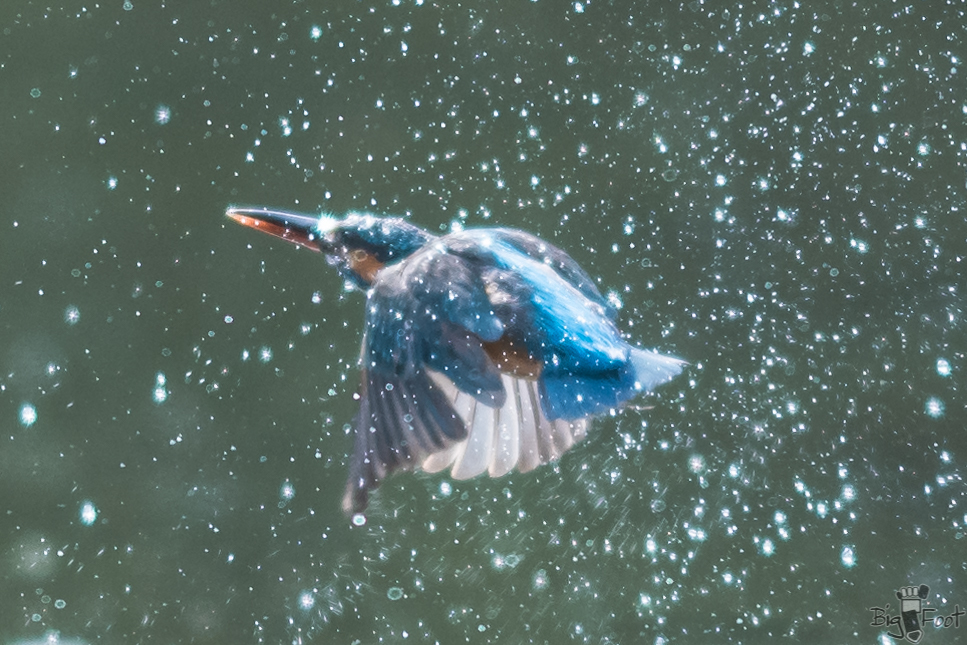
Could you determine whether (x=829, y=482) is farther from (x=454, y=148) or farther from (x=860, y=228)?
(x=454, y=148)

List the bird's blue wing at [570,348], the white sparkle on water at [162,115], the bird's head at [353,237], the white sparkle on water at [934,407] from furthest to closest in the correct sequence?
the white sparkle on water at [934,407], the white sparkle on water at [162,115], the bird's head at [353,237], the bird's blue wing at [570,348]

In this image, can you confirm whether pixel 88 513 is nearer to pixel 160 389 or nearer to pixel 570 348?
pixel 160 389

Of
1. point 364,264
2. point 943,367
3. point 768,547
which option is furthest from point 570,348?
point 943,367

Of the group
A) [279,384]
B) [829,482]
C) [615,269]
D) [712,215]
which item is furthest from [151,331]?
[829,482]

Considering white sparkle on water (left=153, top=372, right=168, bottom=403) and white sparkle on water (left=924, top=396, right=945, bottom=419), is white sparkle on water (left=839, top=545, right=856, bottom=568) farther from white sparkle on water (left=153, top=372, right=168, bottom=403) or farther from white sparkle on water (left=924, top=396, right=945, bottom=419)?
white sparkle on water (left=153, top=372, right=168, bottom=403)

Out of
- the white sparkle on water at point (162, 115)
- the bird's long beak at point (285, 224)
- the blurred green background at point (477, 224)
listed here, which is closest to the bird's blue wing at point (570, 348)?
the bird's long beak at point (285, 224)

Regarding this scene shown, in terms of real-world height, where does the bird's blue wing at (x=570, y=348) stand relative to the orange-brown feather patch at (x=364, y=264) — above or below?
below

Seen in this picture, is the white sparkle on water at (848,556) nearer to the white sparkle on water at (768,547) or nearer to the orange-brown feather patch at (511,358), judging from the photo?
the white sparkle on water at (768,547)
